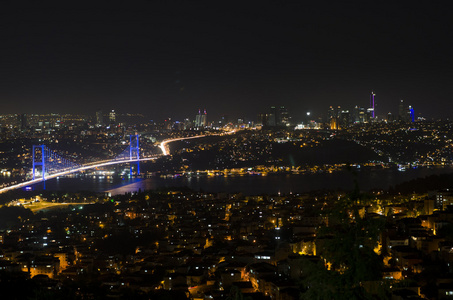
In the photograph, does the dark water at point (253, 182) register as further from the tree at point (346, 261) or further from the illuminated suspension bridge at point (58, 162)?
the tree at point (346, 261)

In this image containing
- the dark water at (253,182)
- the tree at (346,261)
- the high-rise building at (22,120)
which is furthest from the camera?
the high-rise building at (22,120)

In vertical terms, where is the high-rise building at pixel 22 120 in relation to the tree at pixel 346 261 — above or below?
above

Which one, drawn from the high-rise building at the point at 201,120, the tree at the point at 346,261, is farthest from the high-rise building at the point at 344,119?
the tree at the point at 346,261

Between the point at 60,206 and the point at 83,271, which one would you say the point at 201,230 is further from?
the point at 60,206

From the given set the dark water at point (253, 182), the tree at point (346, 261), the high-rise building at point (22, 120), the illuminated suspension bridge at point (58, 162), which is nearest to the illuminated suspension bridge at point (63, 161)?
the illuminated suspension bridge at point (58, 162)

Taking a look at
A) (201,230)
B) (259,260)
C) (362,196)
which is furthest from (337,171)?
(362,196)

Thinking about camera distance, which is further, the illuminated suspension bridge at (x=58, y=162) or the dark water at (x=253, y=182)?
the illuminated suspension bridge at (x=58, y=162)

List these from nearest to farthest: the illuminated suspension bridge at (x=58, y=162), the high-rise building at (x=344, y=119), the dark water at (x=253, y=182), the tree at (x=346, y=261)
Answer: the tree at (x=346, y=261) → the dark water at (x=253, y=182) → the illuminated suspension bridge at (x=58, y=162) → the high-rise building at (x=344, y=119)

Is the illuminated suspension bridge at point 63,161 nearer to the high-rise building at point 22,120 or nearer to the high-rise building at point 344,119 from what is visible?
the high-rise building at point 22,120

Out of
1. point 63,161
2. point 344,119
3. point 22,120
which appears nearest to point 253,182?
point 63,161

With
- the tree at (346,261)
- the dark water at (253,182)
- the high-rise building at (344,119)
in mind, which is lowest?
the tree at (346,261)
